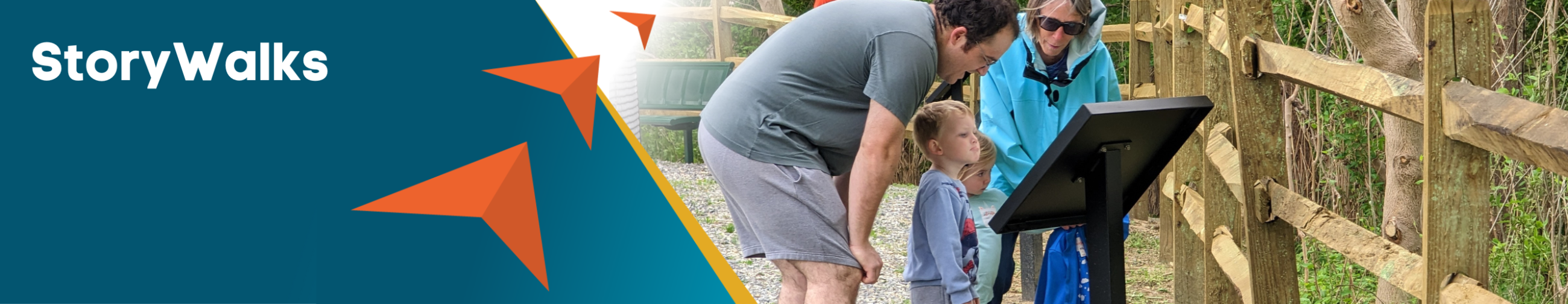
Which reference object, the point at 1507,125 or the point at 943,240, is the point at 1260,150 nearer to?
the point at 943,240

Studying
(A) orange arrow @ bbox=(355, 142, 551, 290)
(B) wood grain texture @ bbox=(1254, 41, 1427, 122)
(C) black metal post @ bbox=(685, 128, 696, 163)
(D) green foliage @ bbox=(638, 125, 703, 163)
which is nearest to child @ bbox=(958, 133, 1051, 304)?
(B) wood grain texture @ bbox=(1254, 41, 1427, 122)

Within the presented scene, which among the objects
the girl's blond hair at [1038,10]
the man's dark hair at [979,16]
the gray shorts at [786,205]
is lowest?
the gray shorts at [786,205]

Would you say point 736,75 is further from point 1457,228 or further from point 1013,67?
point 1457,228

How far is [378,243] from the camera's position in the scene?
3.76 m

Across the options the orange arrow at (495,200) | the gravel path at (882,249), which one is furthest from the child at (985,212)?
the orange arrow at (495,200)

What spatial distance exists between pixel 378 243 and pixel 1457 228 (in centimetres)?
294

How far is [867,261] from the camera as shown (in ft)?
8.87

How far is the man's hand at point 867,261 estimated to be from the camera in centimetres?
269

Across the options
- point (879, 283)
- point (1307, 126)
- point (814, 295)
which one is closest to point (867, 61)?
point (814, 295)

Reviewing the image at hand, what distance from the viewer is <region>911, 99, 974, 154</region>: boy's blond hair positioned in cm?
300

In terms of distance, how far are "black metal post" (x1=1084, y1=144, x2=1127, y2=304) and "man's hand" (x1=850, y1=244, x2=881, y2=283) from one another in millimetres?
561

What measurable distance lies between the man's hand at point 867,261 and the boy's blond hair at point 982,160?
594 millimetres

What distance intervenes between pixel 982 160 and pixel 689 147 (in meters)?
6.21

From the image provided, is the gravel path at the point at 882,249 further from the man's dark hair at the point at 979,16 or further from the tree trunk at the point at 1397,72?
the man's dark hair at the point at 979,16
